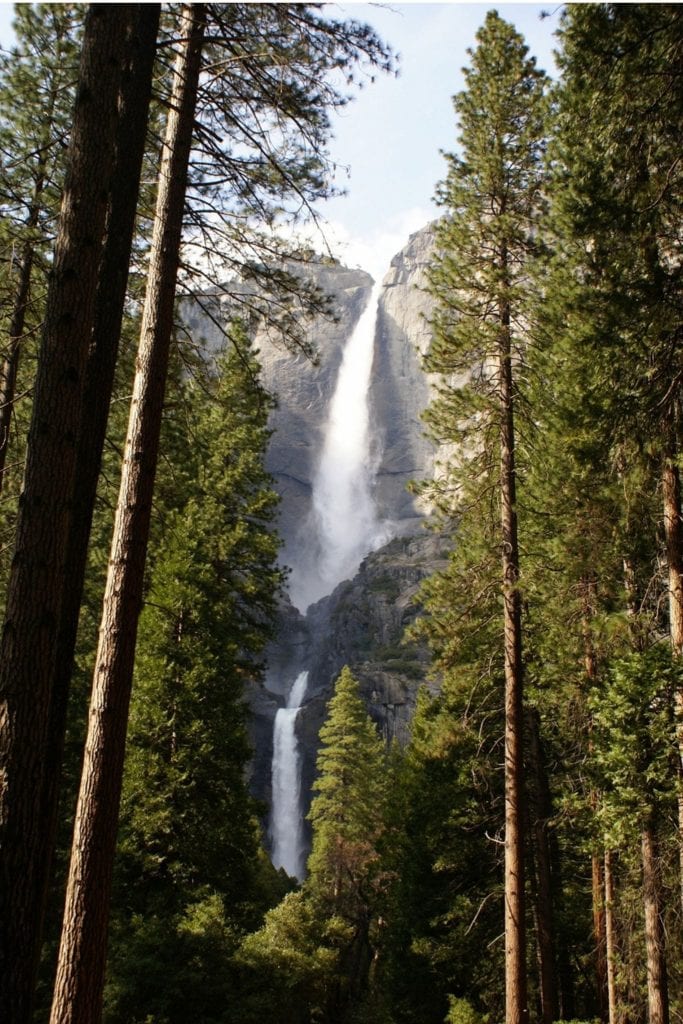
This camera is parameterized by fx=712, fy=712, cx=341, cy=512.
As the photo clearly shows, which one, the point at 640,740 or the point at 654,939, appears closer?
the point at 640,740

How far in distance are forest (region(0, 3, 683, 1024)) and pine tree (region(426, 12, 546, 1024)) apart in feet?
0.18

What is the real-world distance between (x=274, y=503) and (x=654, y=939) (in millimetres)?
9660

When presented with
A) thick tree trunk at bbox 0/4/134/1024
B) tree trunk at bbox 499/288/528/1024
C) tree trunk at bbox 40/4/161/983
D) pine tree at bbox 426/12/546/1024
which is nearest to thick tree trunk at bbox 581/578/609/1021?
tree trunk at bbox 499/288/528/1024

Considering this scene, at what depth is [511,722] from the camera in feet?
30.3

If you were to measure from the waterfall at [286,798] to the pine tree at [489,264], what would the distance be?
36.4m

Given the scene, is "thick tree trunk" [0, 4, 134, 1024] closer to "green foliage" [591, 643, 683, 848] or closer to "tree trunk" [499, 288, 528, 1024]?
"green foliage" [591, 643, 683, 848]

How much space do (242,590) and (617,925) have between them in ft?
29.3

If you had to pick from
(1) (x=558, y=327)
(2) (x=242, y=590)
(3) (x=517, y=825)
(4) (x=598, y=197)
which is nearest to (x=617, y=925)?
(3) (x=517, y=825)

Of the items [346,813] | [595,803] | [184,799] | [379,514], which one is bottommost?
[346,813]

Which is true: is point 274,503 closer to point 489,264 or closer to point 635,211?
point 489,264

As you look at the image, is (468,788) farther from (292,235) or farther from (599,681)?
(292,235)

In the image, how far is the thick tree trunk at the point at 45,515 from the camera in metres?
3.41

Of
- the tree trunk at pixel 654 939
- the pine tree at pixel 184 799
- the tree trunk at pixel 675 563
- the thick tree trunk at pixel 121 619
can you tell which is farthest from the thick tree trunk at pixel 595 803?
the thick tree trunk at pixel 121 619

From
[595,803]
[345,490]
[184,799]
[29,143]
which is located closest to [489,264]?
[29,143]
